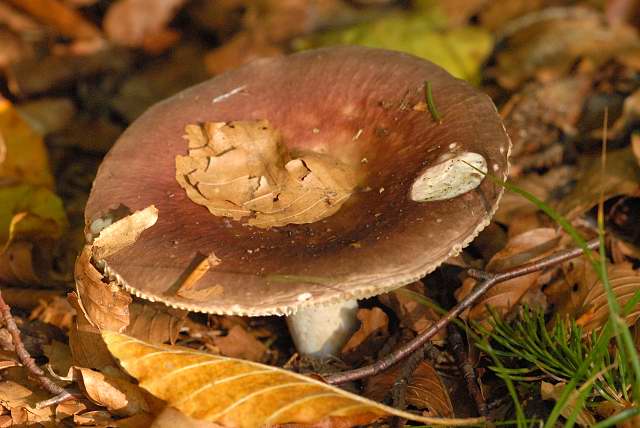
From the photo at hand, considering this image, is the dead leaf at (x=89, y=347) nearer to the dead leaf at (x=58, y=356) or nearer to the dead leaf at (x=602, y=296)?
the dead leaf at (x=58, y=356)

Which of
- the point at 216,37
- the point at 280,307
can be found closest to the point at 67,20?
the point at 216,37

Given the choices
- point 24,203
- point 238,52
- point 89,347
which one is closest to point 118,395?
point 89,347

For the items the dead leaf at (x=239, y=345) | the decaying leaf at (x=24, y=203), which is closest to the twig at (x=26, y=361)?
the dead leaf at (x=239, y=345)

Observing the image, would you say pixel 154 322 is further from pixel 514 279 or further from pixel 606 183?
pixel 606 183

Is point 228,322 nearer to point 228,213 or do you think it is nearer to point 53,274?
point 228,213

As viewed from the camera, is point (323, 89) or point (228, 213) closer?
point (228, 213)

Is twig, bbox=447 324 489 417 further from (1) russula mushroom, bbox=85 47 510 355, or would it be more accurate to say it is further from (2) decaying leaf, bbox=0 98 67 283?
(2) decaying leaf, bbox=0 98 67 283
